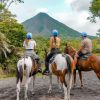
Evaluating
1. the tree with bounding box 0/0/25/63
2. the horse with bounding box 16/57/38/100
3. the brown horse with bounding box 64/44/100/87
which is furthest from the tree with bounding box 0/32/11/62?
the horse with bounding box 16/57/38/100

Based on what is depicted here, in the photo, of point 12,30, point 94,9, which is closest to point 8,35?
point 12,30

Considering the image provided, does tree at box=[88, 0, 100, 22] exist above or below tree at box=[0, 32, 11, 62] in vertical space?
above

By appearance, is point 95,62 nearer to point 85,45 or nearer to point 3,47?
point 85,45

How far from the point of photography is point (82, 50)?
1748cm

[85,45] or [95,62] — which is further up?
[85,45]

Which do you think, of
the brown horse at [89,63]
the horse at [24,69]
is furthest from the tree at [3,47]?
the horse at [24,69]

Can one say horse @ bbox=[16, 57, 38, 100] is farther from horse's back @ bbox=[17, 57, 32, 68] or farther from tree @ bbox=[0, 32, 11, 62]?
tree @ bbox=[0, 32, 11, 62]

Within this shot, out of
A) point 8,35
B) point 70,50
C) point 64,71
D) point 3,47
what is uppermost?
point 8,35

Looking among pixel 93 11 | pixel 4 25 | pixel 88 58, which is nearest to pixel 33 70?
pixel 88 58

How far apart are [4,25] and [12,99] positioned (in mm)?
20946

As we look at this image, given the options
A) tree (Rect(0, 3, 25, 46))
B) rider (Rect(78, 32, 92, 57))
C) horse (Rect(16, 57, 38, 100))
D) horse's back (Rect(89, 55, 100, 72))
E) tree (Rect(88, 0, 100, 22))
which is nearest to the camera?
horse (Rect(16, 57, 38, 100))

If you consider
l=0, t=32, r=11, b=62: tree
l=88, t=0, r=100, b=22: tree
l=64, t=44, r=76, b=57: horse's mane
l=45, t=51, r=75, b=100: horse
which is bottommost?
l=45, t=51, r=75, b=100: horse

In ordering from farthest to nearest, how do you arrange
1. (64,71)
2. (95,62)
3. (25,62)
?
(95,62) → (25,62) → (64,71)

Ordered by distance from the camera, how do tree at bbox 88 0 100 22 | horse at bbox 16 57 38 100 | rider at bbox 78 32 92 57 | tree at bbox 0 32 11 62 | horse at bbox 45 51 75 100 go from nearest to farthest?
horse at bbox 45 51 75 100, horse at bbox 16 57 38 100, rider at bbox 78 32 92 57, tree at bbox 0 32 11 62, tree at bbox 88 0 100 22
